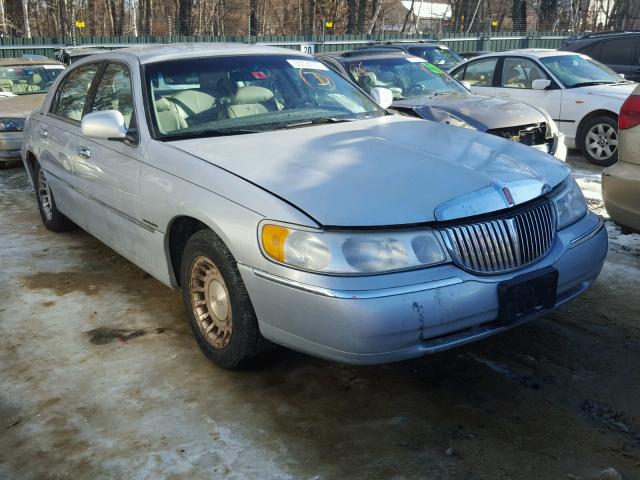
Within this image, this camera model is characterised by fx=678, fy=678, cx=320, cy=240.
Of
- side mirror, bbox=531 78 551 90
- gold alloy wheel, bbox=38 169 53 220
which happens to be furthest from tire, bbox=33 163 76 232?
side mirror, bbox=531 78 551 90

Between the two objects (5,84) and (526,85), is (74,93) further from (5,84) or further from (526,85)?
(526,85)

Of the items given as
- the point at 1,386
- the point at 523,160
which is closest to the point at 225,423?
the point at 1,386

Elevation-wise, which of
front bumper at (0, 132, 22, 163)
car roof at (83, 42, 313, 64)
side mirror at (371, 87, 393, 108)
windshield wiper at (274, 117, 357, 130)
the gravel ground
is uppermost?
car roof at (83, 42, 313, 64)

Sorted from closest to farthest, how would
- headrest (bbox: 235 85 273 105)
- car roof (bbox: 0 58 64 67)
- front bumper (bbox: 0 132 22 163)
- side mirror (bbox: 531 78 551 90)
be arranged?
headrest (bbox: 235 85 273 105), front bumper (bbox: 0 132 22 163), side mirror (bbox: 531 78 551 90), car roof (bbox: 0 58 64 67)

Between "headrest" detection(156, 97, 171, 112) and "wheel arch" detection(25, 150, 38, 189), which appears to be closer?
"headrest" detection(156, 97, 171, 112)

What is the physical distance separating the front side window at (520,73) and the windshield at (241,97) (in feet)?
19.2

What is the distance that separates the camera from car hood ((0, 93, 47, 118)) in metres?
9.27

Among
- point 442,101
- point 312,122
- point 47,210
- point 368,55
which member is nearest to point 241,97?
point 312,122

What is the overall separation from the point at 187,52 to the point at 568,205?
2606 mm

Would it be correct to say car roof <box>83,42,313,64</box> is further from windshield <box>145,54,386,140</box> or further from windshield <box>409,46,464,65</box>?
windshield <box>409,46,464,65</box>

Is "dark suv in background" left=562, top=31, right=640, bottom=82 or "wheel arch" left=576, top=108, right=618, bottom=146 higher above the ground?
"dark suv in background" left=562, top=31, right=640, bottom=82

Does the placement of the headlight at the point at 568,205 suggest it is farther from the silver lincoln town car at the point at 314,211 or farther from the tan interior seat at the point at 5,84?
the tan interior seat at the point at 5,84

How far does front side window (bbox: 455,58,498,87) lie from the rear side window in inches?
137

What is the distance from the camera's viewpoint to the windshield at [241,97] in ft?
13.3
